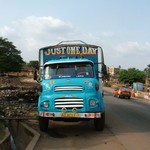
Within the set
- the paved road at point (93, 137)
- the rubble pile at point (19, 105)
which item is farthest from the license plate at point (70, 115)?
the rubble pile at point (19, 105)

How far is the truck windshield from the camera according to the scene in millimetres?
12875

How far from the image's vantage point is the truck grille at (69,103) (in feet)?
39.0

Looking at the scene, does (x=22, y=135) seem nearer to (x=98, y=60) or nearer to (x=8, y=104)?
(x=98, y=60)

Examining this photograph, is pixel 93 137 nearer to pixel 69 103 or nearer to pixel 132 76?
pixel 69 103

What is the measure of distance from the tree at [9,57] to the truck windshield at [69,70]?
7923 cm

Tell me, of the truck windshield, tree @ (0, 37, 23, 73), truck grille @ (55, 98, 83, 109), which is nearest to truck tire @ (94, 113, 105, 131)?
truck grille @ (55, 98, 83, 109)

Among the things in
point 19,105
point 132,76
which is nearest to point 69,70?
point 19,105

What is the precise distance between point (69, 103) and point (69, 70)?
158 centimetres

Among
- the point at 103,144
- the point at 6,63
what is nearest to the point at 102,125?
the point at 103,144

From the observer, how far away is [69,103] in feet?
39.1

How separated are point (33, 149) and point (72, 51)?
256 inches

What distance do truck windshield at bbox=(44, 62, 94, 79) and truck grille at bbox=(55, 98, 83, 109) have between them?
1.12 metres

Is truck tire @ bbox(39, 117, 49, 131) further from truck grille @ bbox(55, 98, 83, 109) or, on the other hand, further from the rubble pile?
the rubble pile

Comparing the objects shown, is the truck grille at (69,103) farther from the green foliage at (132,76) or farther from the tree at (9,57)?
the green foliage at (132,76)
